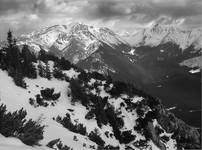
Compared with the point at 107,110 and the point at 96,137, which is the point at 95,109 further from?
the point at 96,137

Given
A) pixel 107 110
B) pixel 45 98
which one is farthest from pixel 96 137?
pixel 107 110

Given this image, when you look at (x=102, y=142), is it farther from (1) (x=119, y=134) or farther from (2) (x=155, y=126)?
(2) (x=155, y=126)

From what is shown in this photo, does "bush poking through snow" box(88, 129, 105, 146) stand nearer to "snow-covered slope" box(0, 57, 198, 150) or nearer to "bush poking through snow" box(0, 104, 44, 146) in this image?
"snow-covered slope" box(0, 57, 198, 150)

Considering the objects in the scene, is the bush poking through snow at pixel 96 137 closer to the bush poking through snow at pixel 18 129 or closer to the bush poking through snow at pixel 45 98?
the bush poking through snow at pixel 45 98

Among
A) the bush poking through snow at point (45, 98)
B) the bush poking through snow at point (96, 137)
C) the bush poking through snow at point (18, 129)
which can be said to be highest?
the bush poking through snow at point (45, 98)

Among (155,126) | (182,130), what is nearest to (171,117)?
(182,130)

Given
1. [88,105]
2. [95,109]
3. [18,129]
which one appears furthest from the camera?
[88,105]

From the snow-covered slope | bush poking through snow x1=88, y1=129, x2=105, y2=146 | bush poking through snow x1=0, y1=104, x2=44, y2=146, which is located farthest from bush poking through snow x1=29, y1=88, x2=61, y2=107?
bush poking through snow x1=0, y1=104, x2=44, y2=146

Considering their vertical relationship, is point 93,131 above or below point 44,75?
below

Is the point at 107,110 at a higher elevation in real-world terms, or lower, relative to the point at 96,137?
higher

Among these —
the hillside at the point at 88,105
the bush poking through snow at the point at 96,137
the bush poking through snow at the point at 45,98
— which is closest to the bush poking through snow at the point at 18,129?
the hillside at the point at 88,105

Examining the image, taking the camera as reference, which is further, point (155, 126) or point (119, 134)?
point (155, 126)
